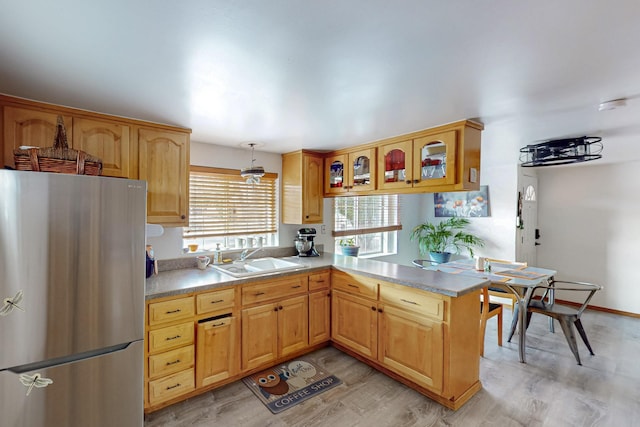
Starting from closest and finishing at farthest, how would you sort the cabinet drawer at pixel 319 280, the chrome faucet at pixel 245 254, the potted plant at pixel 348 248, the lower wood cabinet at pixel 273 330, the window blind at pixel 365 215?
the lower wood cabinet at pixel 273 330
the cabinet drawer at pixel 319 280
the chrome faucet at pixel 245 254
the potted plant at pixel 348 248
the window blind at pixel 365 215

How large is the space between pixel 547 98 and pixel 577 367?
261 centimetres

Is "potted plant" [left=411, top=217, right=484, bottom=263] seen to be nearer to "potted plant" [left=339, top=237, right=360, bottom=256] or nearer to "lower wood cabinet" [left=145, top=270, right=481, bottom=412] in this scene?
"potted plant" [left=339, top=237, right=360, bottom=256]

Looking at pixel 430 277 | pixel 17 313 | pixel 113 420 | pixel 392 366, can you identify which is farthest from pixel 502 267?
pixel 17 313

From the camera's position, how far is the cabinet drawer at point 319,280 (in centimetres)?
302

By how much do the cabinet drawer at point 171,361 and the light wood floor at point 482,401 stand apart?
0.98 feet

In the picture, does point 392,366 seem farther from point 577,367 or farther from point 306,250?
point 577,367

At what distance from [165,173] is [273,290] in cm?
138

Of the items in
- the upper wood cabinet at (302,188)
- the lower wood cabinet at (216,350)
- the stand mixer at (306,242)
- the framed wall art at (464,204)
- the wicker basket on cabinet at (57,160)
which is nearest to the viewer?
the wicker basket on cabinet at (57,160)

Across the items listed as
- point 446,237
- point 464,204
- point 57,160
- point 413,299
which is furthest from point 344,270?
point 464,204

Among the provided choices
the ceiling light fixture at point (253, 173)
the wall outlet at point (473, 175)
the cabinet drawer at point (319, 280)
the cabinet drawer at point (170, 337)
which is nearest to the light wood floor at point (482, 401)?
the cabinet drawer at point (170, 337)

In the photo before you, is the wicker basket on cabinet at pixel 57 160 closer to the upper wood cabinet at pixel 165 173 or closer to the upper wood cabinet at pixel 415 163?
the upper wood cabinet at pixel 165 173

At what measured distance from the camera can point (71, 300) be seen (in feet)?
4.99

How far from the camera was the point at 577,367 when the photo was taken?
286 cm

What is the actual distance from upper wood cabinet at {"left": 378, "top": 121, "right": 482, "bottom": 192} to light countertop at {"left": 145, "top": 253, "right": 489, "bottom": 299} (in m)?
0.75
